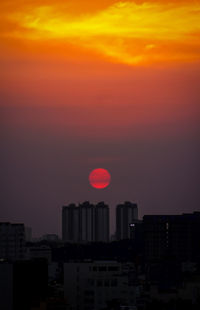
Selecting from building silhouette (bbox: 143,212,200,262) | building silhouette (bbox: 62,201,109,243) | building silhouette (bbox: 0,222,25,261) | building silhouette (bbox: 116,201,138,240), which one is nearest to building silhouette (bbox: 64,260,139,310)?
building silhouette (bbox: 0,222,25,261)

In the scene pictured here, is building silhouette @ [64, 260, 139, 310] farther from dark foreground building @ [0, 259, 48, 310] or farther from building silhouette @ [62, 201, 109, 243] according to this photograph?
building silhouette @ [62, 201, 109, 243]

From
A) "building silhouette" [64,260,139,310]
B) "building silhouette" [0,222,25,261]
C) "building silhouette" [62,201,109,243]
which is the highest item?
"building silhouette" [62,201,109,243]

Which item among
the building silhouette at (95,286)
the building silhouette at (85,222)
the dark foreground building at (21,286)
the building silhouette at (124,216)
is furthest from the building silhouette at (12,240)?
the building silhouette at (85,222)

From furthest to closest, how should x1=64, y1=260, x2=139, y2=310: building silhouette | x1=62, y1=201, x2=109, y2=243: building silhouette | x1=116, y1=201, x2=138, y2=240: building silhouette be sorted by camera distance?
x1=62, y1=201, x2=109, y2=243: building silhouette, x1=116, y1=201, x2=138, y2=240: building silhouette, x1=64, y1=260, x2=139, y2=310: building silhouette

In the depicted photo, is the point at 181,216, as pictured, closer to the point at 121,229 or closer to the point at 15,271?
the point at 121,229

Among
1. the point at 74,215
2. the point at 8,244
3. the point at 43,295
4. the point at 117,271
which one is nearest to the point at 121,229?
the point at 74,215

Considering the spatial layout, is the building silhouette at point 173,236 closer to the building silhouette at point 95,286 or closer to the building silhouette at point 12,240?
the building silhouette at point 12,240
